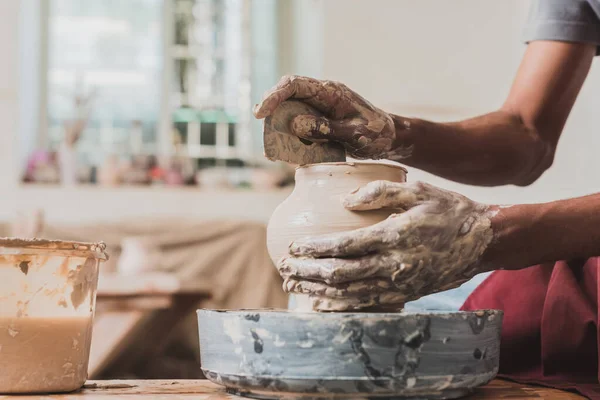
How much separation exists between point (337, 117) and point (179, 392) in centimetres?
53

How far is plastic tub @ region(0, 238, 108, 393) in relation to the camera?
3.16 feet

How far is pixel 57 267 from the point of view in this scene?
1.00 meters

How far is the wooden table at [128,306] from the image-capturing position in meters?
2.94

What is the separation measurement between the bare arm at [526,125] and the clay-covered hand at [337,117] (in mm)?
309

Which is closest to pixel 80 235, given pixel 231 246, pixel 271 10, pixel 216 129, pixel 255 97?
pixel 231 246

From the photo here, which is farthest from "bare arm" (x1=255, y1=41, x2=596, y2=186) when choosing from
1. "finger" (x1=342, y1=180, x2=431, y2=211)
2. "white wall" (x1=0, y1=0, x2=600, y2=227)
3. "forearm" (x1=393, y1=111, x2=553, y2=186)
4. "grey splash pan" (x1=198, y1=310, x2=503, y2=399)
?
"white wall" (x1=0, y1=0, x2=600, y2=227)

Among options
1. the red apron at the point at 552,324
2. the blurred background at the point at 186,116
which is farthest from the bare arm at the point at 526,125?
the blurred background at the point at 186,116

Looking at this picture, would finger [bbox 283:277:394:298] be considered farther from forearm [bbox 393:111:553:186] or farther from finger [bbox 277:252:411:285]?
forearm [bbox 393:111:553:186]

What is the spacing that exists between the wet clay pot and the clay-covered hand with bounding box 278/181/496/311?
0.03 m

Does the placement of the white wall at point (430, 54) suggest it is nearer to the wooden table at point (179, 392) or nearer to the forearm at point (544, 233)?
the forearm at point (544, 233)

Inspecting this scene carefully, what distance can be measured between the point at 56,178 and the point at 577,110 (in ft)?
11.1

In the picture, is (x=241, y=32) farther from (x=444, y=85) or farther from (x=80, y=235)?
(x=444, y=85)

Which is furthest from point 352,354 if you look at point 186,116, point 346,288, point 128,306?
point 186,116

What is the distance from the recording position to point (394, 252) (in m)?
0.93
